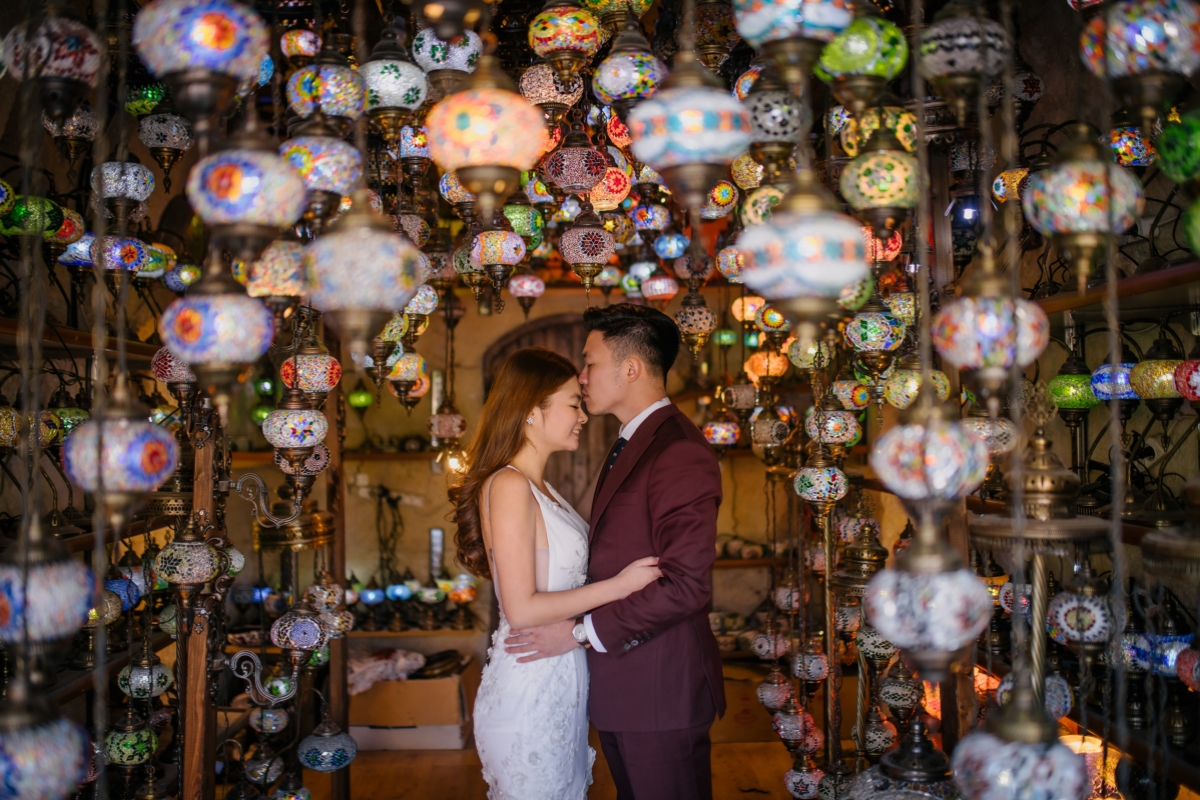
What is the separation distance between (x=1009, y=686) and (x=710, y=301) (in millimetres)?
4536

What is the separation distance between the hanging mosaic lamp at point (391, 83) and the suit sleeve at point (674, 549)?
4.14ft

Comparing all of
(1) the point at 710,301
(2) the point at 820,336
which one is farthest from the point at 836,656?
(1) the point at 710,301

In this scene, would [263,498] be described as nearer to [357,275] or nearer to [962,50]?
[357,275]

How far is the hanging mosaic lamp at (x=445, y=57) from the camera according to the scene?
4.82 ft

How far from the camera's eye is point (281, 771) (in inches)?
117

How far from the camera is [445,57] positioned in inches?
58.0

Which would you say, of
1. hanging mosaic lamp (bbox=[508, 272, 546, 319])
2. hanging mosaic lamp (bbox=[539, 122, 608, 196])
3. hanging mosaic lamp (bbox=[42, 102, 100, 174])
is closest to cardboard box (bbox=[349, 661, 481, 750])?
hanging mosaic lamp (bbox=[508, 272, 546, 319])

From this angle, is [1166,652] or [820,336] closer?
[820,336]

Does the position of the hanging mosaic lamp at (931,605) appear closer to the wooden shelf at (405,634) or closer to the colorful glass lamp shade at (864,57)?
the colorful glass lamp shade at (864,57)

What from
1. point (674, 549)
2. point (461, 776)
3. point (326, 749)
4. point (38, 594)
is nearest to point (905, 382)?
point (674, 549)

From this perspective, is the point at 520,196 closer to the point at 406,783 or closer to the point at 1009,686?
the point at 1009,686

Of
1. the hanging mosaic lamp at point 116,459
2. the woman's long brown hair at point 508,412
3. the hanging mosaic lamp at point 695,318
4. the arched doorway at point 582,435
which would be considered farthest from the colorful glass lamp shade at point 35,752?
the arched doorway at point 582,435

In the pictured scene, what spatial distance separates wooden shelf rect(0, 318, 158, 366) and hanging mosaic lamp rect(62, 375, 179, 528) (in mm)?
1058

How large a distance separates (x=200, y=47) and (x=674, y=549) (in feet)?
5.18
